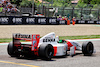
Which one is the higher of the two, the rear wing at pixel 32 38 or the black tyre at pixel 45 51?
the rear wing at pixel 32 38

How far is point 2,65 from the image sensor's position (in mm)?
7715

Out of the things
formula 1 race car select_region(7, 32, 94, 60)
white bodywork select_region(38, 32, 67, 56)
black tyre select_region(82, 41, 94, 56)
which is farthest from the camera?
black tyre select_region(82, 41, 94, 56)

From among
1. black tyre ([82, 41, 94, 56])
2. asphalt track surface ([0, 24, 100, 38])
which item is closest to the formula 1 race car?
black tyre ([82, 41, 94, 56])

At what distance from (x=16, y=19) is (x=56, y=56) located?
850 inches

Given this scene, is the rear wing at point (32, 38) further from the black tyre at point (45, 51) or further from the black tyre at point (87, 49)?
the black tyre at point (87, 49)

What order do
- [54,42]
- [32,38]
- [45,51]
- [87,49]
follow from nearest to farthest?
[45,51], [32,38], [54,42], [87,49]

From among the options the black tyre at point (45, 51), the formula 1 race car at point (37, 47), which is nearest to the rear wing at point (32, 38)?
the formula 1 race car at point (37, 47)

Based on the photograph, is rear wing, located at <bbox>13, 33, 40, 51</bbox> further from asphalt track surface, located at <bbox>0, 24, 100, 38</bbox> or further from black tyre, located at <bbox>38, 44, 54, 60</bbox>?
asphalt track surface, located at <bbox>0, 24, 100, 38</bbox>

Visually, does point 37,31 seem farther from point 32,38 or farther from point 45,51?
point 45,51

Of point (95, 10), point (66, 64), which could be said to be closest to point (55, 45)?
point (66, 64)

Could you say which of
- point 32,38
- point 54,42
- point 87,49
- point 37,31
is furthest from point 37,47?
point 37,31

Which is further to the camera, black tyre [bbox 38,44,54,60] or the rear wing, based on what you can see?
the rear wing

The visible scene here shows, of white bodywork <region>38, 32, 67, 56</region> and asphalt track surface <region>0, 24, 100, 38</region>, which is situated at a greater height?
white bodywork <region>38, 32, 67, 56</region>

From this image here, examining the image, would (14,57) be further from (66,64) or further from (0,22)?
(0,22)
